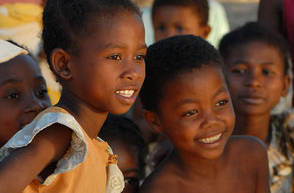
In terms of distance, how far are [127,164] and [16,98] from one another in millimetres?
733

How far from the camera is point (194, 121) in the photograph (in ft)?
7.75

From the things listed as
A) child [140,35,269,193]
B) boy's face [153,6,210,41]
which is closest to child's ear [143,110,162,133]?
child [140,35,269,193]

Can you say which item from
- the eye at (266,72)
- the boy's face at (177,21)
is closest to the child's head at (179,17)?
the boy's face at (177,21)

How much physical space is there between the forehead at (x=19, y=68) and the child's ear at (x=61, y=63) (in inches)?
16.7

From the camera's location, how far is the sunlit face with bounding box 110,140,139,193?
8.67 ft

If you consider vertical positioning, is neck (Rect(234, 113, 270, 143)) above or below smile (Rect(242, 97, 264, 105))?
below

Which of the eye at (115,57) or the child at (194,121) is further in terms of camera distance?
the child at (194,121)

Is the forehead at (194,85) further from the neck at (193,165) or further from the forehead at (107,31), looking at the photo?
the forehead at (107,31)

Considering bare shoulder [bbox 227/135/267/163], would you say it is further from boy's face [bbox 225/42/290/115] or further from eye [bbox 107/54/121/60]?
eye [bbox 107/54/121/60]

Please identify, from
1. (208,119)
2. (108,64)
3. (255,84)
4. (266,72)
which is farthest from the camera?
(266,72)

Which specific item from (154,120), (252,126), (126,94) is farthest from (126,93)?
(252,126)

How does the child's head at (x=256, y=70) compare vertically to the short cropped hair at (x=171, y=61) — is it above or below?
below

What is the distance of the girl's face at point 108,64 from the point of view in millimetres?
1958

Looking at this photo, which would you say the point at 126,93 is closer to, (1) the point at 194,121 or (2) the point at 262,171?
(1) the point at 194,121
